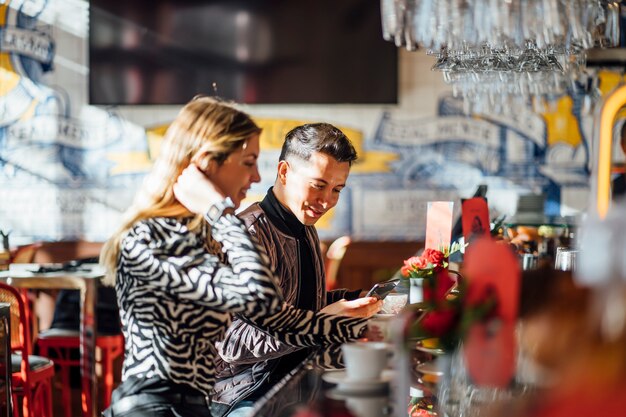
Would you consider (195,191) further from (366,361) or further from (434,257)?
(434,257)

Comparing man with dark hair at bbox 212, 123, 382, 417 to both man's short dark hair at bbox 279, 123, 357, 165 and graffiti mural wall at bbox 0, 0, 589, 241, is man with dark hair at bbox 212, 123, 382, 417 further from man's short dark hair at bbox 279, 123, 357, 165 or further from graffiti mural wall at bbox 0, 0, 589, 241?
graffiti mural wall at bbox 0, 0, 589, 241

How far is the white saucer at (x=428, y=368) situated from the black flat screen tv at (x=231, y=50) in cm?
527

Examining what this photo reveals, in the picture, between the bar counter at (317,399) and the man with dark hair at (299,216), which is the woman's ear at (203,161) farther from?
the man with dark hair at (299,216)

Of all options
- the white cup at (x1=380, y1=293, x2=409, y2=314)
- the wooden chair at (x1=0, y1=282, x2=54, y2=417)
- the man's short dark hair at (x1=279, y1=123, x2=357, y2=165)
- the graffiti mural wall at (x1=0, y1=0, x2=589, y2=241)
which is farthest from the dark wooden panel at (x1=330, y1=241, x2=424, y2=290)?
the man's short dark hair at (x1=279, y1=123, x2=357, y2=165)

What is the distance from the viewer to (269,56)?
7141 millimetres

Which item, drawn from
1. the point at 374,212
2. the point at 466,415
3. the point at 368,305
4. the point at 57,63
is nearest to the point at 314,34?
the point at 374,212

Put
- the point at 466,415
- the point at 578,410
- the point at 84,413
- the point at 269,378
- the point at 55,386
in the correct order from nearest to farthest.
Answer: the point at 578,410, the point at 466,415, the point at 269,378, the point at 84,413, the point at 55,386

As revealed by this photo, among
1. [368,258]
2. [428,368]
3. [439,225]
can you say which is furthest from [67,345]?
[428,368]

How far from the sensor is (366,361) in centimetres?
165

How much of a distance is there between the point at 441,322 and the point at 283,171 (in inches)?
68.9

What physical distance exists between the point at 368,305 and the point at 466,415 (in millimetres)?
1156

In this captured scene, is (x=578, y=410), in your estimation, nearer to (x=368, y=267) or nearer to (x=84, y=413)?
(x=84, y=413)

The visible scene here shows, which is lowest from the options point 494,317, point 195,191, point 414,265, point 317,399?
point 317,399

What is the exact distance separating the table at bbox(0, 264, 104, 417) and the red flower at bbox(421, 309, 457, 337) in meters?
4.16
